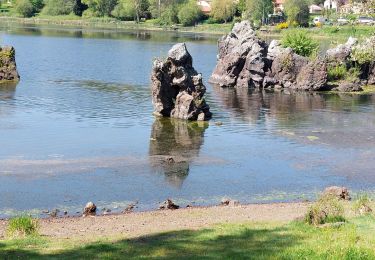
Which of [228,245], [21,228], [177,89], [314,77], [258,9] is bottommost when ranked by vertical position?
[21,228]

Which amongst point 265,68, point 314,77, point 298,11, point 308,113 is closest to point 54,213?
point 308,113

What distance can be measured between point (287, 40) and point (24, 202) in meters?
58.0

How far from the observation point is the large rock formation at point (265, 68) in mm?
76062

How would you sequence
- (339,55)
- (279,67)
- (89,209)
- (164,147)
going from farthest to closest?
(339,55) → (279,67) → (164,147) → (89,209)

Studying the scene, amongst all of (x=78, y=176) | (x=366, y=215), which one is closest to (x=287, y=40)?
(x=78, y=176)

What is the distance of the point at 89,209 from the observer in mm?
30406

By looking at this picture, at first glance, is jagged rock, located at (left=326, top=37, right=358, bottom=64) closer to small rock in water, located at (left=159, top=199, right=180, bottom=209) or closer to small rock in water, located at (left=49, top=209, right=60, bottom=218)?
small rock in water, located at (left=159, top=199, right=180, bottom=209)

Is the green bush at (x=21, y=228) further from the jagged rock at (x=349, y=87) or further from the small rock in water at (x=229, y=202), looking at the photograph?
the jagged rock at (x=349, y=87)

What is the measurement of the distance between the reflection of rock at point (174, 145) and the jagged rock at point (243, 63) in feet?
79.9

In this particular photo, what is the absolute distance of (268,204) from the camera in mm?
32469

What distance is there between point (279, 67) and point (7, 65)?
30742 mm

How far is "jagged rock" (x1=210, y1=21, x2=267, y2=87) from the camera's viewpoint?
77.1m

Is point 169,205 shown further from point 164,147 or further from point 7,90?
point 7,90

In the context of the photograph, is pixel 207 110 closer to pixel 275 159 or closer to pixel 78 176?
pixel 275 159
